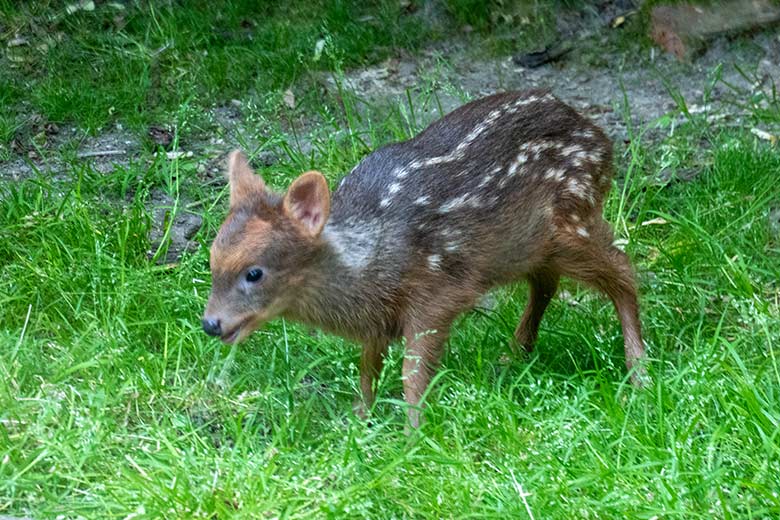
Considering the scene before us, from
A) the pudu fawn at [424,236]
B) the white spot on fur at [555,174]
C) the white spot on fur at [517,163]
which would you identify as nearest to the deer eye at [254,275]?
the pudu fawn at [424,236]

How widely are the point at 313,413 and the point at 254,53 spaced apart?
3.47m

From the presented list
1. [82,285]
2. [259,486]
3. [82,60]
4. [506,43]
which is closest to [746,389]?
[259,486]

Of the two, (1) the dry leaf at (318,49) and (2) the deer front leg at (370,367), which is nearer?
(2) the deer front leg at (370,367)

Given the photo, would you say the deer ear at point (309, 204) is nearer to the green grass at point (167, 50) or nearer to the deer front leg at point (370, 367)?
the deer front leg at point (370, 367)

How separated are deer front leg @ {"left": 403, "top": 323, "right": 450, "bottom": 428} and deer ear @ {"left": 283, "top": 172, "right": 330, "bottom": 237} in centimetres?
56

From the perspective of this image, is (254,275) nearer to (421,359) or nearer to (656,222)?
(421,359)

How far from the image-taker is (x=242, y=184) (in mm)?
5016

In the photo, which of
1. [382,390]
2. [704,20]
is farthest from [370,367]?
[704,20]

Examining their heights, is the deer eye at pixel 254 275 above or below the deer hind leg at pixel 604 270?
above

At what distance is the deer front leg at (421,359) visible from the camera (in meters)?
4.94

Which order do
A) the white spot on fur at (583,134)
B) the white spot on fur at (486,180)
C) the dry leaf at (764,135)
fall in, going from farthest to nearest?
the dry leaf at (764,135) → the white spot on fur at (583,134) → the white spot on fur at (486,180)

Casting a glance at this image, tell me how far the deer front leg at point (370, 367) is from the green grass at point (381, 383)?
8 centimetres

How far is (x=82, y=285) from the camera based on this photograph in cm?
568

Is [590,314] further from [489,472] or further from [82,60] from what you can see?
[82,60]
